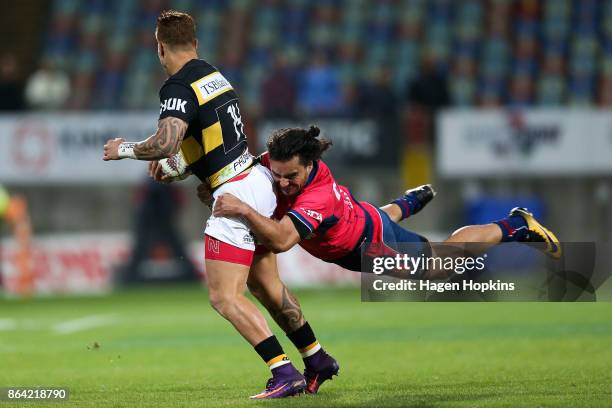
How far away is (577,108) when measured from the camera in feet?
63.2

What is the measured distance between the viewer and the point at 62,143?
19156 mm

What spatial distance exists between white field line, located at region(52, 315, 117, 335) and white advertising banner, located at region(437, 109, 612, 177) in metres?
6.43

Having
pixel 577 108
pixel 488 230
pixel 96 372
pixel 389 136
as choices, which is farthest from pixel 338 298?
pixel 488 230

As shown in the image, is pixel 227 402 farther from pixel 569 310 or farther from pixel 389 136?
pixel 389 136

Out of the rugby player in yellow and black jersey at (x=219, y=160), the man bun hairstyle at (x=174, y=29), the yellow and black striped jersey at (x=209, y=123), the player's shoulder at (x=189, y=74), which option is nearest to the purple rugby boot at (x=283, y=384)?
the rugby player in yellow and black jersey at (x=219, y=160)

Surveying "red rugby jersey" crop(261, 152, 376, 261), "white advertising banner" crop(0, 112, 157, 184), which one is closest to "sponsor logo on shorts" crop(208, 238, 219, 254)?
"red rugby jersey" crop(261, 152, 376, 261)

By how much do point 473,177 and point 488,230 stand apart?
10.8 m

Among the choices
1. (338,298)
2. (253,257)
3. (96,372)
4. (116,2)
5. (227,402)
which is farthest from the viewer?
Answer: (116,2)

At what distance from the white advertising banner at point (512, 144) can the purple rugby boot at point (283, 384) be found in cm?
1154

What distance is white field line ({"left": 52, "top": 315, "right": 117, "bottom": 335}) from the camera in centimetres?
1408

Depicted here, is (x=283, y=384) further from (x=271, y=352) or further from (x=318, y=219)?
(x=318, y=219)

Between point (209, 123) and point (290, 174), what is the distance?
0.63 meters

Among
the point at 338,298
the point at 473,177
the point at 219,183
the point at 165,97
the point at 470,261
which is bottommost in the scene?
the point at 338,298

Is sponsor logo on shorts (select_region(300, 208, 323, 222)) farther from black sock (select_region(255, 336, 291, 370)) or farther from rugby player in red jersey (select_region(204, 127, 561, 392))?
black sock (select_region(255, 336, 291, 370))
